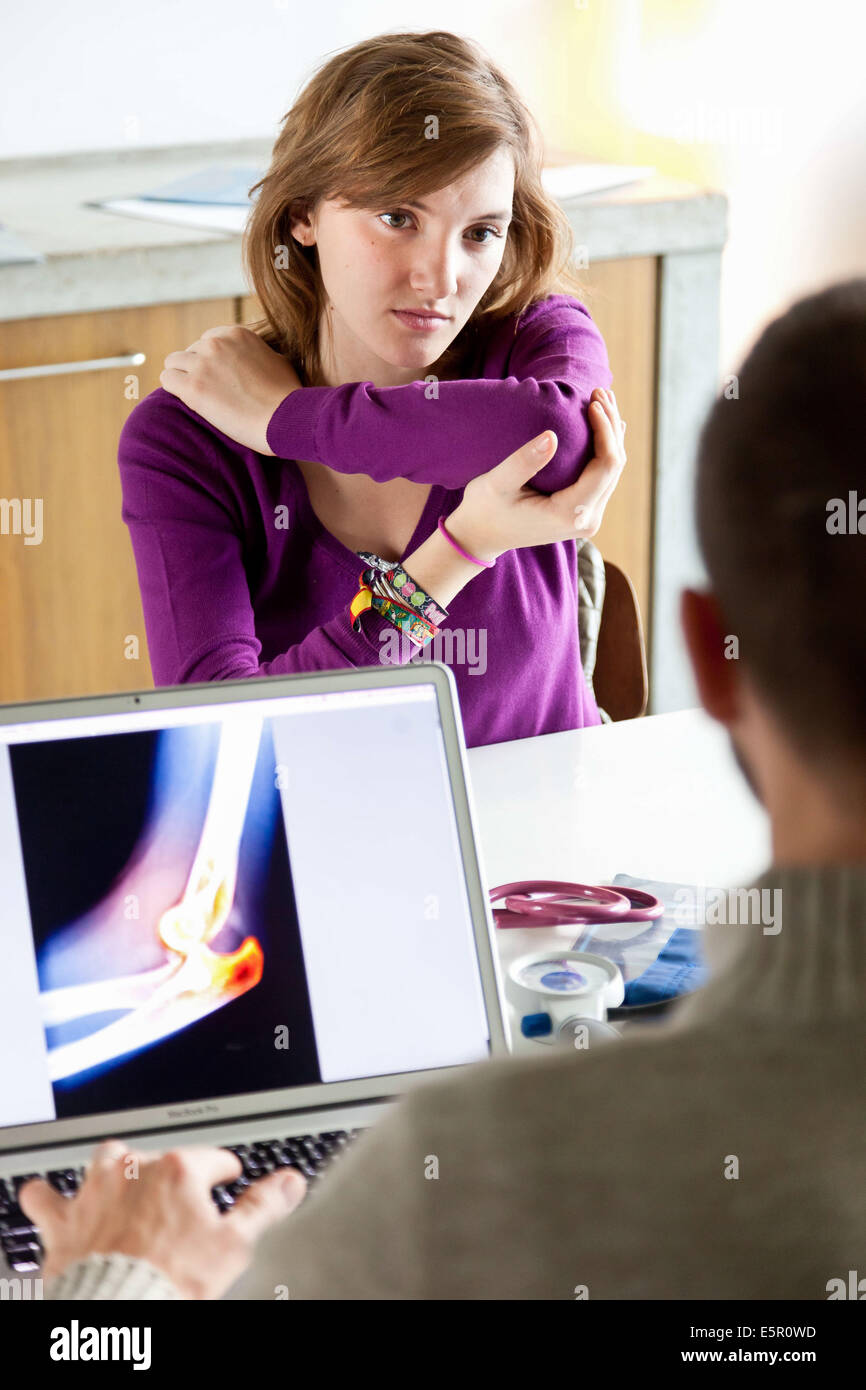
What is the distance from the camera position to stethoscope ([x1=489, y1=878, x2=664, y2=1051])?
963 millimetres

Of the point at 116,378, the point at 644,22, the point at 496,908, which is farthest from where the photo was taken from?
the point at 644,22

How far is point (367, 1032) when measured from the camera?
854 mm

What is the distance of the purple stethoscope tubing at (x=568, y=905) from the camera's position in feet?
3.62

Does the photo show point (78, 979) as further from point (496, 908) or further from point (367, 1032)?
point (496, 908)

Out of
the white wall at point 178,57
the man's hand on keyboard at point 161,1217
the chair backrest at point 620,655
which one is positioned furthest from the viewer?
the white wall at point 178,57

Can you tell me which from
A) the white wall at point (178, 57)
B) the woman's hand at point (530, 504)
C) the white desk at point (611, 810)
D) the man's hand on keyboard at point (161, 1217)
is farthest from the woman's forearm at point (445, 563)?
the white wall at point (178, 57)

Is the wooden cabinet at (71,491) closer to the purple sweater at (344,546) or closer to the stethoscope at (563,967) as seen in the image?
the purple sweater at (344,546)

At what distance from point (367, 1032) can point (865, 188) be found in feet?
9.37

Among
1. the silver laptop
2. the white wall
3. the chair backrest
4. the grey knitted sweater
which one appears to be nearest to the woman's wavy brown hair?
the chair backrest

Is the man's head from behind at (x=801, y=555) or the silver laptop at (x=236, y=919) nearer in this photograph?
the man's head from behind at (x=801, y=555)

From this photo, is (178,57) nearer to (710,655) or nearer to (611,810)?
(611,810)

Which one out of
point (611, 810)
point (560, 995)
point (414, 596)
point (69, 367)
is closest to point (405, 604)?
point (414, 596)

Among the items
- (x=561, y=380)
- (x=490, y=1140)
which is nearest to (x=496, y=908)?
(x=561, y=380)

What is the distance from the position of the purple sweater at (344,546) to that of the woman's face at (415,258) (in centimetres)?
8
